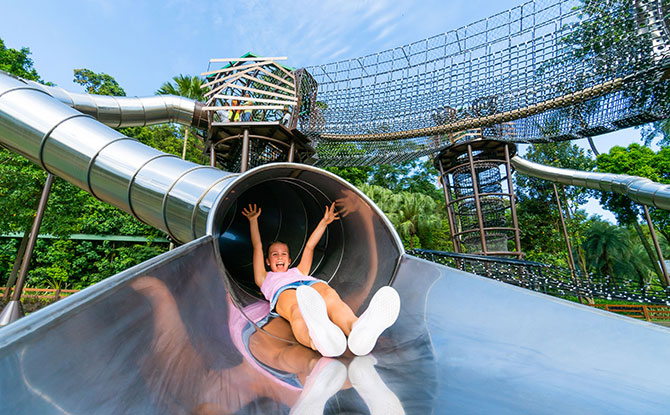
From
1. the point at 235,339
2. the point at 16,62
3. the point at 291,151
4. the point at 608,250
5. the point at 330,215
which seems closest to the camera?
the point at 235,339

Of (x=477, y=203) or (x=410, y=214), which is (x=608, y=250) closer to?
(x=410, y=214)

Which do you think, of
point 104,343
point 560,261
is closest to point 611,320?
point 104,343

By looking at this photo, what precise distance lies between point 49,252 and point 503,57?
844 inches

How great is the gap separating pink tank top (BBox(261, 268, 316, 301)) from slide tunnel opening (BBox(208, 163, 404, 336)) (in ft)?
0.72

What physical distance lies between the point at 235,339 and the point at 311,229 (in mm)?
2165

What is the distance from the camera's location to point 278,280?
2.45 metres

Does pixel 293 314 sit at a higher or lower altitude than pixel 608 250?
higher

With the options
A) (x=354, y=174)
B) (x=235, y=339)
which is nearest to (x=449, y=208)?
(x=235, y=339)

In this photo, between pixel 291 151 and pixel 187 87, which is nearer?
pixel 291 151

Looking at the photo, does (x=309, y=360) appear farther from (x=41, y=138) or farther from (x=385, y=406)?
(x=41, y=138)

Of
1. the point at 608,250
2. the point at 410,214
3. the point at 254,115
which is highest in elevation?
the point at 254,115

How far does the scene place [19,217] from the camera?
9641mm

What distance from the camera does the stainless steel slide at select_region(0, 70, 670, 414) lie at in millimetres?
746

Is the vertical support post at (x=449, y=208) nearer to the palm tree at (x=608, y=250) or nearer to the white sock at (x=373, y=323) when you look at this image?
the white sock at (x=373, y=323)
